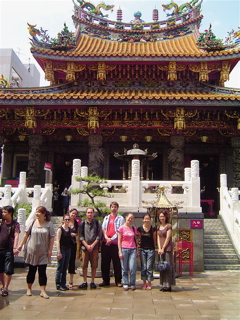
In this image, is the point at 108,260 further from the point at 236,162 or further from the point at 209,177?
the point at 209,177

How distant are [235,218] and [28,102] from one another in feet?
28.4

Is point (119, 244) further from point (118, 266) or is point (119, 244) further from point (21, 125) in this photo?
point (21, 125)

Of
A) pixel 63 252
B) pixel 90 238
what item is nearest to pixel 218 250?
pixel 90 238

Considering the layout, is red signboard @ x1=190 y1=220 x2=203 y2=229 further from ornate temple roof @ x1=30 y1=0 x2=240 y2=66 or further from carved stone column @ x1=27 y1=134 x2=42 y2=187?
ornate temple roof @ x1=30 y1=0 x2=240 y2=66

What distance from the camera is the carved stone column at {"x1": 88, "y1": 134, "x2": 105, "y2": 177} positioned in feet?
43.8

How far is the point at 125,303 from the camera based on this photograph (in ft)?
18.6

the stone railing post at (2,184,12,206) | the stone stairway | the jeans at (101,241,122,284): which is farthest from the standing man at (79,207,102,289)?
the stone railing post at (2,184,12,206)

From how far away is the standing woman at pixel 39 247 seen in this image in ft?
19.1

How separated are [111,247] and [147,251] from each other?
30.7 inches

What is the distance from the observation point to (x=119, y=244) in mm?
6723

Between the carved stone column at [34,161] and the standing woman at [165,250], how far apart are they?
25.9 feet

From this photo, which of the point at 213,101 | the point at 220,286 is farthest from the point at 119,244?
the point at 213,101

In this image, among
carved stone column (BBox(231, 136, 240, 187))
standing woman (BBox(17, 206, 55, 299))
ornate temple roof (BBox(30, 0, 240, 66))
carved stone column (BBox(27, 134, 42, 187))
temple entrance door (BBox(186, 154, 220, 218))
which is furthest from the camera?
ornate temple roof (BBox(30, 0, 240, 66))

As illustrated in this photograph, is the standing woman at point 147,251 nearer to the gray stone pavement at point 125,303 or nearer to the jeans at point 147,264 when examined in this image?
the jeans at point 147,264
